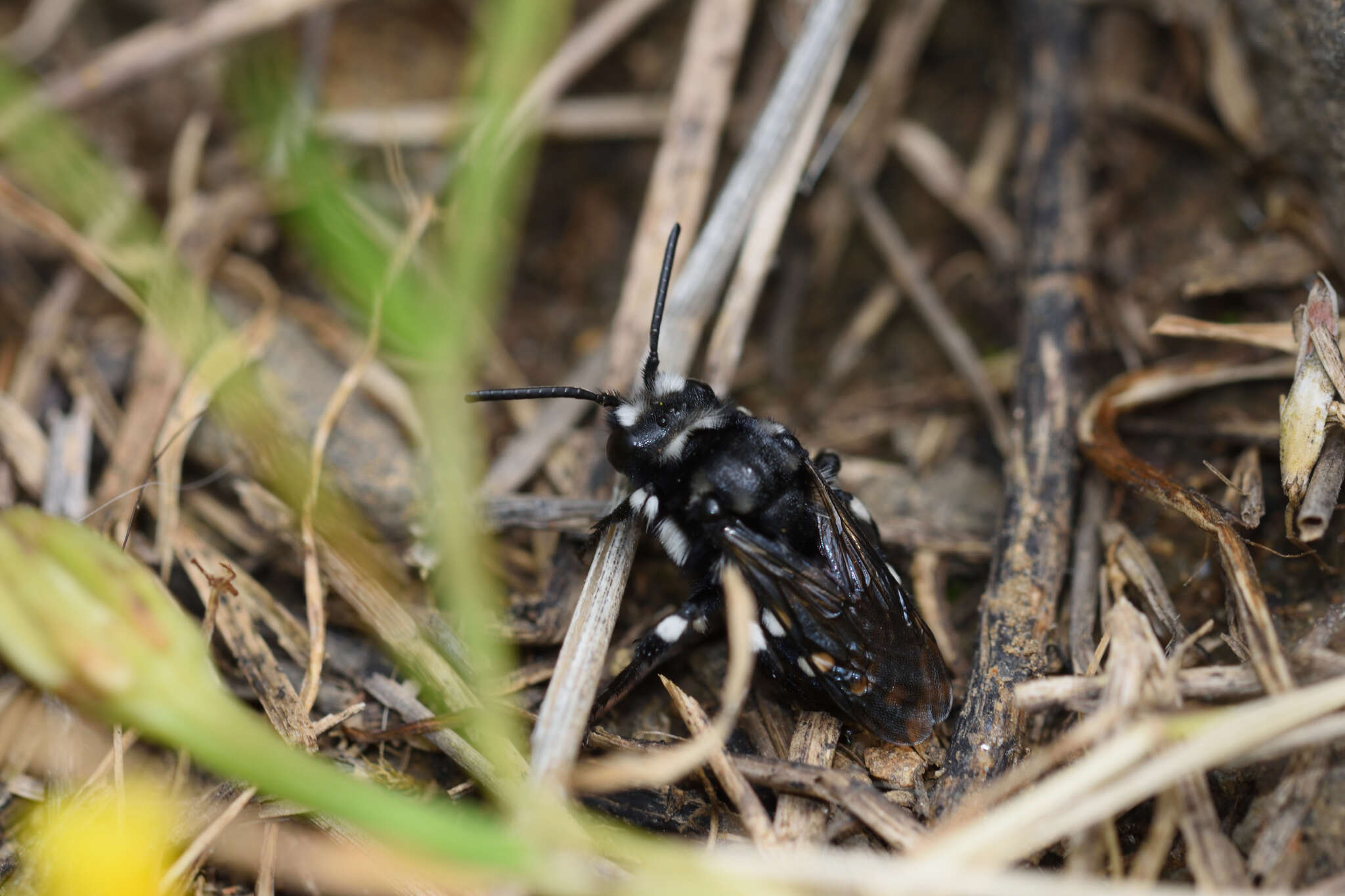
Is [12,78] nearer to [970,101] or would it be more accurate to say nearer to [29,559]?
[29,559]

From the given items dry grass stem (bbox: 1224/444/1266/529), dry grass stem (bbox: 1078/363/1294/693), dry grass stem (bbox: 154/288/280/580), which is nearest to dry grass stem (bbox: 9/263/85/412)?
dry grass stem (bbox: 154/288/280/580)

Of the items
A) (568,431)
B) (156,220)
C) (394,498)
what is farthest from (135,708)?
(156,220)

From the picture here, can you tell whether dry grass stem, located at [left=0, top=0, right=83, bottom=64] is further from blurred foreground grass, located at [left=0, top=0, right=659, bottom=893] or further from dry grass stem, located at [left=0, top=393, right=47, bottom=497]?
dry grass stem, located at [left=0, top=393, right=47, bottom=497]

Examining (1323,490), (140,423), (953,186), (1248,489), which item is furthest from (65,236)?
(1323,490)

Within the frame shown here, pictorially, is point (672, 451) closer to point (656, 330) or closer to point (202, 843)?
point (656, 330)

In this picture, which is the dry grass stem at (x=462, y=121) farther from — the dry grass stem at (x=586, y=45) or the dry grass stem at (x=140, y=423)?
the dry grass stem at (x=140, y=423)
